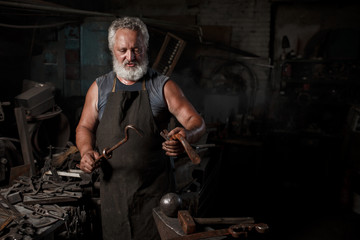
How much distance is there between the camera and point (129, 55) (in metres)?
2.25

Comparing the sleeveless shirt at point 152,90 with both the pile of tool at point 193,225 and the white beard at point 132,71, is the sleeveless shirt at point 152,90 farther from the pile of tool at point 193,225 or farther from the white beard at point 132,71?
the pile of tool at point 193,225

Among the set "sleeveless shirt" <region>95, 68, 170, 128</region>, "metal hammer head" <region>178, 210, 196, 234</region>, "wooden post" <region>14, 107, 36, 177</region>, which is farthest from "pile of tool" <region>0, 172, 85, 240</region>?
"metal hammer head" <region>178, 210, 196, 234</region>

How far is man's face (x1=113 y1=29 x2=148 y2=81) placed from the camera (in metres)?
2.23

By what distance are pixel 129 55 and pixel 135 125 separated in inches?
22.1

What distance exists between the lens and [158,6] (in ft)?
23.3

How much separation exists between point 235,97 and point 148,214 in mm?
4842

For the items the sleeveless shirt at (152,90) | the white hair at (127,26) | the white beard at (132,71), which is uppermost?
the white hair at (127,26)

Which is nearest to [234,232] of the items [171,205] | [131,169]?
[171,205]

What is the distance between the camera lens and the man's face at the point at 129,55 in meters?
2.23

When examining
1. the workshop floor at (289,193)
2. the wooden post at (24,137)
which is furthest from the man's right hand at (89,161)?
the workshop floor at (289,193)

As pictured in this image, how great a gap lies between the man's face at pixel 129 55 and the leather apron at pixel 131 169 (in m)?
0.12

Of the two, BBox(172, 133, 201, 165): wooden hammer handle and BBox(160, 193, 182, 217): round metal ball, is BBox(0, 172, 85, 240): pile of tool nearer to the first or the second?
BBox(160, 193, 182, 217): round metal ball

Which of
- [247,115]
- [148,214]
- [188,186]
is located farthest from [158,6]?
[148,214]

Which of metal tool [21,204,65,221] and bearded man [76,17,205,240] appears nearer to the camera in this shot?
bearded man [76,17,205,240]
